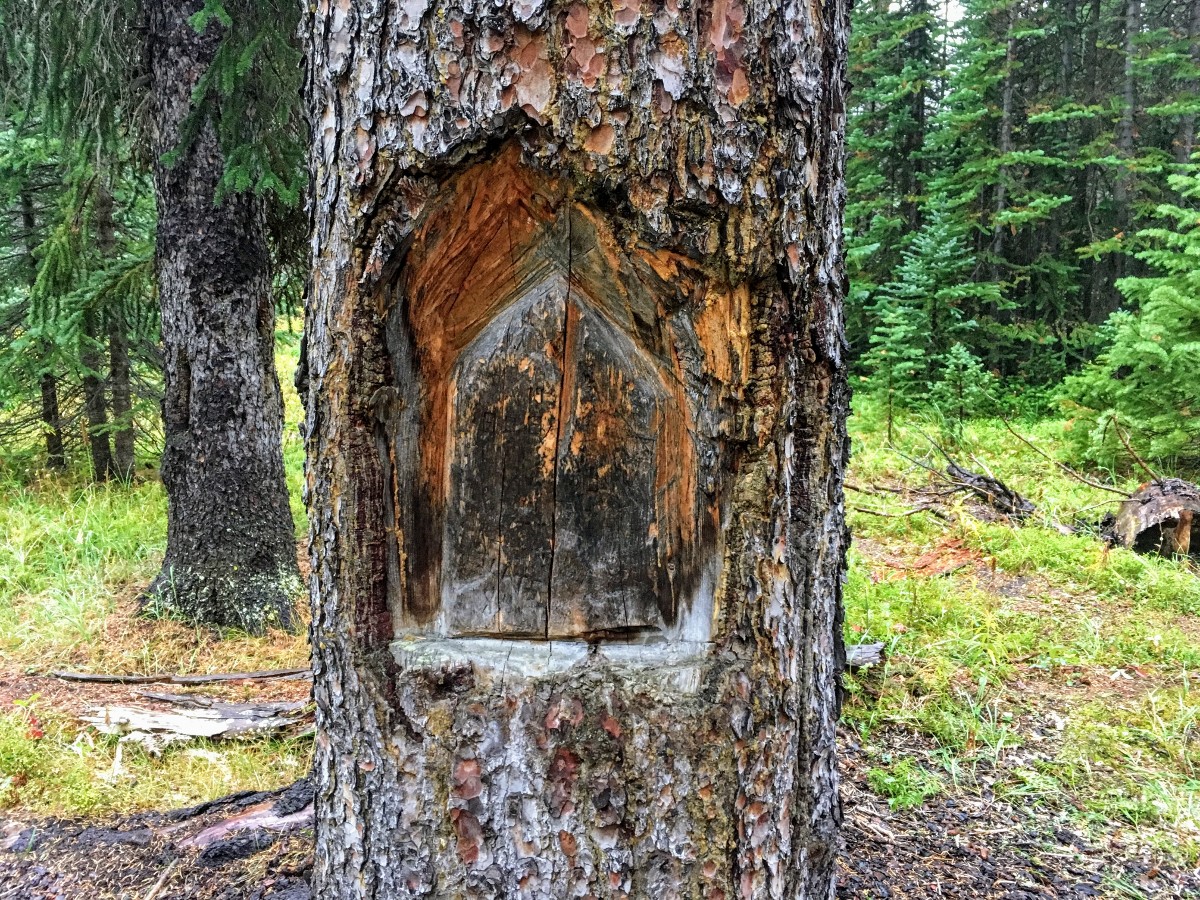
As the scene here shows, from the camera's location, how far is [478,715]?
1449 millimetres

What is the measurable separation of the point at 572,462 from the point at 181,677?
323cm

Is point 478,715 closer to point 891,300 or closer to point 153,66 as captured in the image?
point 153,66

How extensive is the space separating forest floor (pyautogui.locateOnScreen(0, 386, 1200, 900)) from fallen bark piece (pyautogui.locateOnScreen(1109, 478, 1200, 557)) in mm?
317

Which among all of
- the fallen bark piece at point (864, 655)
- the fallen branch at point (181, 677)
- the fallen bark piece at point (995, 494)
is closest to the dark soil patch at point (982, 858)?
the fallen bark piece at point (864, 655)

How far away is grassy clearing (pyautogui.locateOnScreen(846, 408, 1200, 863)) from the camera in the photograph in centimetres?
272

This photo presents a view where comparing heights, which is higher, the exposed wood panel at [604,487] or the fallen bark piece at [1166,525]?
the exposed wood panel at [604,487]

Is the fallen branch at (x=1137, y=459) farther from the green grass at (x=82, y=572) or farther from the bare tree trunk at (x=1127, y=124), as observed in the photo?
the bare tree trunk at (x=1127, y=124)

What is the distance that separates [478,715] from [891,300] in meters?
10.3

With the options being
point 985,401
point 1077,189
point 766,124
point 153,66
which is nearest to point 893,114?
point 1077,189

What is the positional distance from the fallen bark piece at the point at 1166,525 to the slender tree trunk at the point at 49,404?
8964mm

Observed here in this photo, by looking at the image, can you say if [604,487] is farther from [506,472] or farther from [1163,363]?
[1163,363]

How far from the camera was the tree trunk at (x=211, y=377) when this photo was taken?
155 inches

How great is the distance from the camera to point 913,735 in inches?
122

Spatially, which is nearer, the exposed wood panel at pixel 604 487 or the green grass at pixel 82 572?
the exposed wood panel at pixel 604 487
